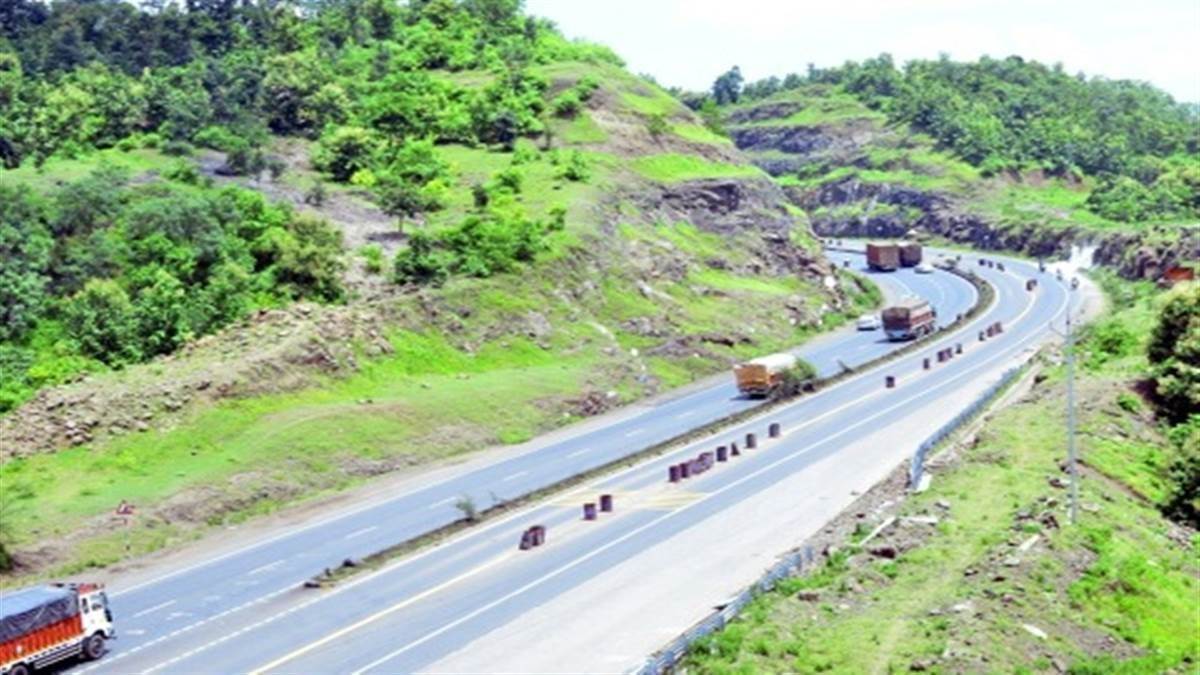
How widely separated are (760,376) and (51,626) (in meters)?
53.3

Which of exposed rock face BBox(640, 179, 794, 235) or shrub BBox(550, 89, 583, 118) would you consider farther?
shrub BBox(550, 89, 583, 118)

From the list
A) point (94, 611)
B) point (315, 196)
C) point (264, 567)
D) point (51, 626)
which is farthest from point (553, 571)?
point (315, 196)

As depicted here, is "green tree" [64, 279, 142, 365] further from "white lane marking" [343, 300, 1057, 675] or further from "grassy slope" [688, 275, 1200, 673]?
"grassy slope" [688, 275, 1200, 673]

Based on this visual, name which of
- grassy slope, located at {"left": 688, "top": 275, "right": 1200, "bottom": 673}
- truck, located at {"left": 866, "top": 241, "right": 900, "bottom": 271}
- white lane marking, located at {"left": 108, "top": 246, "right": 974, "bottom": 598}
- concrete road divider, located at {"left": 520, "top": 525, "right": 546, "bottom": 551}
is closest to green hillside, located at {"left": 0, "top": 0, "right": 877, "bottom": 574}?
white lane marking, located at {"left": 108, "top": 246, "right": 974, "bottom": 598}

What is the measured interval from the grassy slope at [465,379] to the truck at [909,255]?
28.8 metres

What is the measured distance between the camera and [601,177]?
408 ft

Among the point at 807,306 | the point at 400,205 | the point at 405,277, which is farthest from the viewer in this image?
the point at 807,306

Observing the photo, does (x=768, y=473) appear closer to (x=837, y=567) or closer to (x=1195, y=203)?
(x=837, y=567)

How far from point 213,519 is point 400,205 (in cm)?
4783

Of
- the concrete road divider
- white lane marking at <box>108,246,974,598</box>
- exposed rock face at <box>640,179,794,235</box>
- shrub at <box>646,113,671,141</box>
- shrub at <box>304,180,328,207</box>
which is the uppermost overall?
shrub at <box>646,113,671,141</box>

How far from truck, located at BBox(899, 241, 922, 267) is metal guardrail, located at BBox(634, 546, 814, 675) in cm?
12188

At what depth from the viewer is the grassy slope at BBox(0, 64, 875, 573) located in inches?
2480

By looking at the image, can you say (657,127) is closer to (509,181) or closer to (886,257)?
(509,181)

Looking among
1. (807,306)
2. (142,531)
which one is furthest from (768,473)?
(807,306)
